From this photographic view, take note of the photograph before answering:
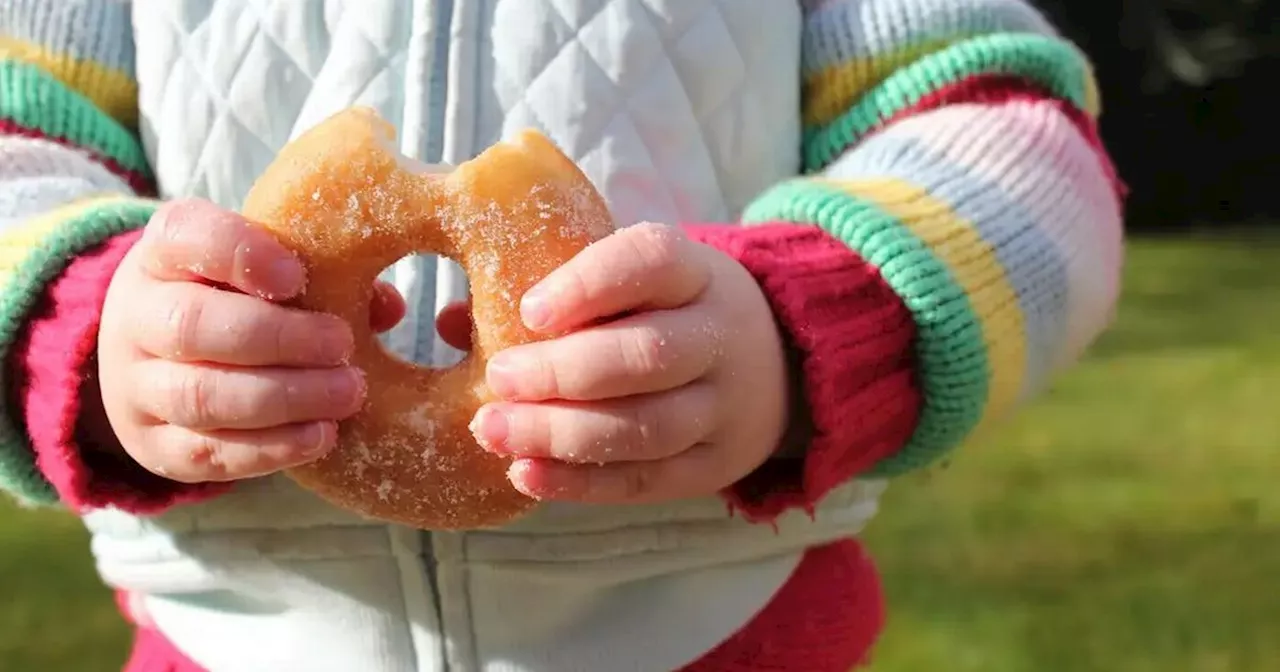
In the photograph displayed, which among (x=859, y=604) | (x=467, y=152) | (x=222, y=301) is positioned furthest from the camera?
(x=859, y=604)

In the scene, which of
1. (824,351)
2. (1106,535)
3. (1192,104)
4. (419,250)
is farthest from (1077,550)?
(1192,104)

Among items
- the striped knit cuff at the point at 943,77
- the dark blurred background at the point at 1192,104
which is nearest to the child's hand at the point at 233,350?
the striped knit cuff at the point at 943,77

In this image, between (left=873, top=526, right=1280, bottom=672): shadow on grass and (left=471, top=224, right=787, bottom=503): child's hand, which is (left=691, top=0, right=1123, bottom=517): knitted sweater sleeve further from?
(left=873, top=526, right=1280, bottom=672): shadow on grass

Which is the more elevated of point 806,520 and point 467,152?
point 467,152

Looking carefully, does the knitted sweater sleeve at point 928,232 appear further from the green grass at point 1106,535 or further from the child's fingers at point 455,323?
the green grass at point 1106,535

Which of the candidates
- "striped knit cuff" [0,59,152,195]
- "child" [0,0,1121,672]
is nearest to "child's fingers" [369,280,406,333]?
"child" [0,0,1121,672]

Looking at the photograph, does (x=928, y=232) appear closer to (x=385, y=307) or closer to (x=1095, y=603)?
(x=385, y=307)

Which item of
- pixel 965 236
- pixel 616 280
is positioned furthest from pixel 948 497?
pixel 616 280

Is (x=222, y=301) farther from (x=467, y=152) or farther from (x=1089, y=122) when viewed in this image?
(x=1089, y=122)
